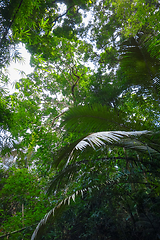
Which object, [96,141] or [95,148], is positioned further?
[95,148]

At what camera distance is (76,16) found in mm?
5910

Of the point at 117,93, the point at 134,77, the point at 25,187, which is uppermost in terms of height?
the point at 117,93

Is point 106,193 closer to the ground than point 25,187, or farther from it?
closer to the ground

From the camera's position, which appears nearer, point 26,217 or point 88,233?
point 26,217

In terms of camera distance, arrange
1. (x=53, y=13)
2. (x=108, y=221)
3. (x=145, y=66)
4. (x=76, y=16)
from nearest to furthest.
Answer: (x=145, y=66), (x=108, y=221), (x=53, y=13), (x=76, y=16)

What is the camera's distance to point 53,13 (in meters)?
5.31

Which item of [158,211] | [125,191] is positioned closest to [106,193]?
[125,191]

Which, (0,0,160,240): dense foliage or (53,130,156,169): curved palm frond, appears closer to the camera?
(53,130,156,169): curved palm frond

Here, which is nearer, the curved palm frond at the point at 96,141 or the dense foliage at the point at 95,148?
the curved palm frond at the point at 96,141

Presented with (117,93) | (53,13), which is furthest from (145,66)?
(53,13)

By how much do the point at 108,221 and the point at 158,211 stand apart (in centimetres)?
133

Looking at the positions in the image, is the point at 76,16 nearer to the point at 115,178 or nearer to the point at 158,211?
the point at 115,178

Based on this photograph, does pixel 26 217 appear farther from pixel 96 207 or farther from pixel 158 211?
pixel 158 211

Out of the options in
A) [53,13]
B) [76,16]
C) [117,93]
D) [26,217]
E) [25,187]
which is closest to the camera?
[26,217]
